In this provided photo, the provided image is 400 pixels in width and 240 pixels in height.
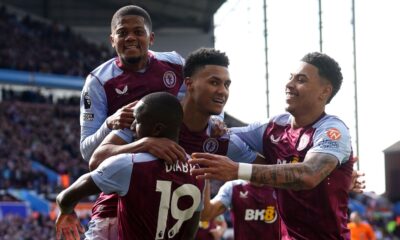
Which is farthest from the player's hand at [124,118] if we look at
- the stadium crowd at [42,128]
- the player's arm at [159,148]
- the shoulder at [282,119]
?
the stadium crowd at [42,128]

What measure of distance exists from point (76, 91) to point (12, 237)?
15686mm

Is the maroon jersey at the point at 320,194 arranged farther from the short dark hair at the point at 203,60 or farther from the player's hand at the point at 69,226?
the player's hand at the point at 69,226

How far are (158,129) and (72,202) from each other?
72cm

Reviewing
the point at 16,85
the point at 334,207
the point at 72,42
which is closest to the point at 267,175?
the point at 334,207

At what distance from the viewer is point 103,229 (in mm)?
5219

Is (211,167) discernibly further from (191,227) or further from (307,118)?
(307,118)

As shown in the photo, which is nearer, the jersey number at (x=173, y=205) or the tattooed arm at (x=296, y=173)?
the jersey number at (x=173, y=205)

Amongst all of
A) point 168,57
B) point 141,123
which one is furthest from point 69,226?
point 168,57

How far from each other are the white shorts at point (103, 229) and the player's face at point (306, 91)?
4.94ft

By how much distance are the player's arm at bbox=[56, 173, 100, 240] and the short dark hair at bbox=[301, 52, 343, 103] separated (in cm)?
203

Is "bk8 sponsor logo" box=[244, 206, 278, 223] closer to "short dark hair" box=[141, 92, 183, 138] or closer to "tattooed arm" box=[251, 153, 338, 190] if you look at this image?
"tattooed arm" box=[251, 153, 338, 190]

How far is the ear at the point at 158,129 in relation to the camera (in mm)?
4381

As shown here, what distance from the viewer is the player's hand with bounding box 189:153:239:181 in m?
4.34

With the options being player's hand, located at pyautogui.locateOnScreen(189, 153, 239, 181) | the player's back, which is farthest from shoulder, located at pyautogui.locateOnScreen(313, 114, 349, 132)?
the player's back
